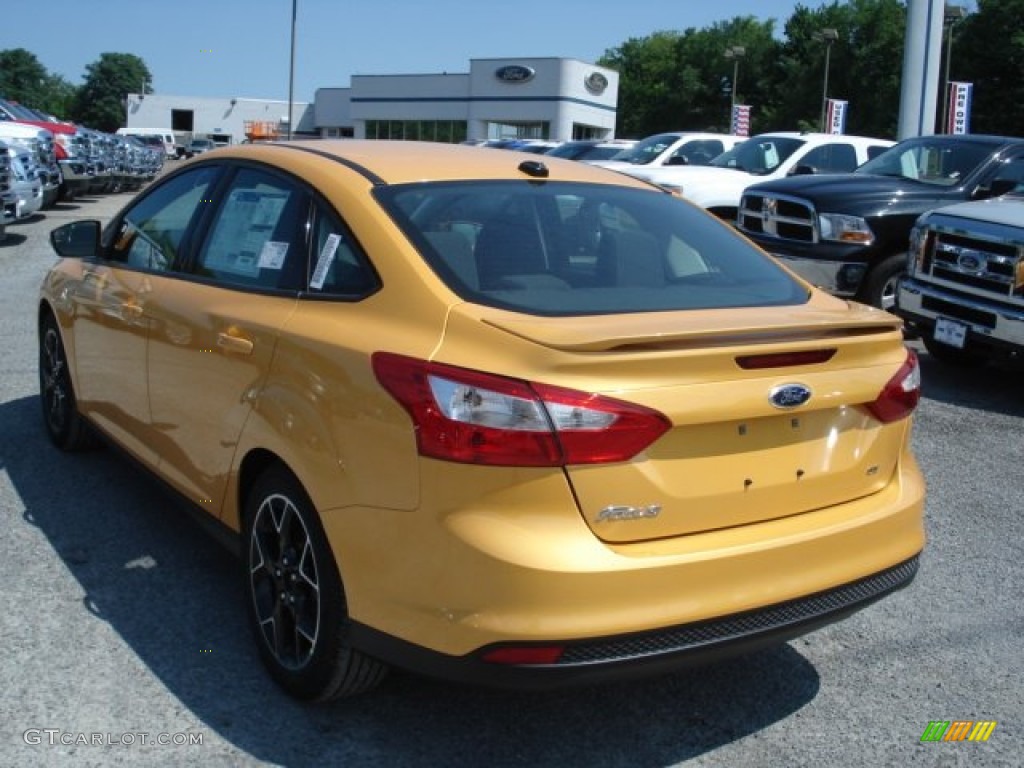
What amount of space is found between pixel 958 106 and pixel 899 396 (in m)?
27.7

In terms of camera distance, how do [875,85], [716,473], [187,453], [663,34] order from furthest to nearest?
[663,34] < [875,85] < [187,453] < [716,473]

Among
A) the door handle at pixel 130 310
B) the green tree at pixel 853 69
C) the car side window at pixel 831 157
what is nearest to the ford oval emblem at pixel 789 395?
the door handle at pixel 130 310

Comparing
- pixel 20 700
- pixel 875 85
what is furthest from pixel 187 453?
pixel 875 85

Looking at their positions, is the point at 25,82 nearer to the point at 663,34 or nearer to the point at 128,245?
the point at 663,34

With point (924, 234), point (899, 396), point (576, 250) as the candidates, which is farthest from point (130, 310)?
point (924, 234)

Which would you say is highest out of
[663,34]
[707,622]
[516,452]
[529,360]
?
[663,34]

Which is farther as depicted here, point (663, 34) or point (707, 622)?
point (663, 34)

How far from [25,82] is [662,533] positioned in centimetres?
17741

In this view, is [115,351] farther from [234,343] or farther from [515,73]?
[515,73]

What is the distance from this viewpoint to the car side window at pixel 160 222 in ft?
14.0

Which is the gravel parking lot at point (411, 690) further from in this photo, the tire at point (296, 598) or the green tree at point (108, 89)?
the green tree at point (108, 89)

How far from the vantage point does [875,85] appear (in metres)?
80.3

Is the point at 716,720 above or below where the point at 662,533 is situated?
below

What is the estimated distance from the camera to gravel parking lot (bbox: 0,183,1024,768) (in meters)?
3.06
